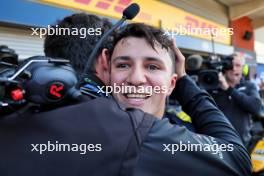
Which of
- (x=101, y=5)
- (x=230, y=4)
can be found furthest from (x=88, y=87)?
(x=230, y=4)

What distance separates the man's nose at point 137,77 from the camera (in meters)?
0.98

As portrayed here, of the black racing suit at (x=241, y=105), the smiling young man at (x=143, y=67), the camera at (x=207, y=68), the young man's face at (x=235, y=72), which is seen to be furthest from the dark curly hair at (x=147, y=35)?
the black racing suit at (x=241, y=105)

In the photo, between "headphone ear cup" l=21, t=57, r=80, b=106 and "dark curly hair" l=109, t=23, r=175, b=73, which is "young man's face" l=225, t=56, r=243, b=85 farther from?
"headphone ear cup" l=21, t=57, r=80, b=106

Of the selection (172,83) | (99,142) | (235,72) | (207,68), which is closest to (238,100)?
(235,72)

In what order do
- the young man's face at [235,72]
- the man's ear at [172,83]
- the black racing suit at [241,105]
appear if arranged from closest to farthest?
the man's ear at [172,83] < the young man's face at [235,72] < the black racing suit at [241,105]

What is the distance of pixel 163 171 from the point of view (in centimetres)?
73

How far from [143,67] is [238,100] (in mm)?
1542

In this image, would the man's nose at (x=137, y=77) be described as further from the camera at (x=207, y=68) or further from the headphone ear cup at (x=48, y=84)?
the camera at (x=207, y=68)

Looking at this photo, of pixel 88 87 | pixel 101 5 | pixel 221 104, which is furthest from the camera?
pixel 101 5

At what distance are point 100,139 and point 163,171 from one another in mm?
148

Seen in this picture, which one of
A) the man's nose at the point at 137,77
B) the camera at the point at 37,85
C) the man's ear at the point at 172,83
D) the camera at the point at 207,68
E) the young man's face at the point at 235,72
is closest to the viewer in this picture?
the camera at the point at 37,85

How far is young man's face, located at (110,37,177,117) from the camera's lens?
3.27ft

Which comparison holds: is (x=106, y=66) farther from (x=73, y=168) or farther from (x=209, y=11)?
(x=209, y=11)

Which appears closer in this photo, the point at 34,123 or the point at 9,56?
the point at 34,123
